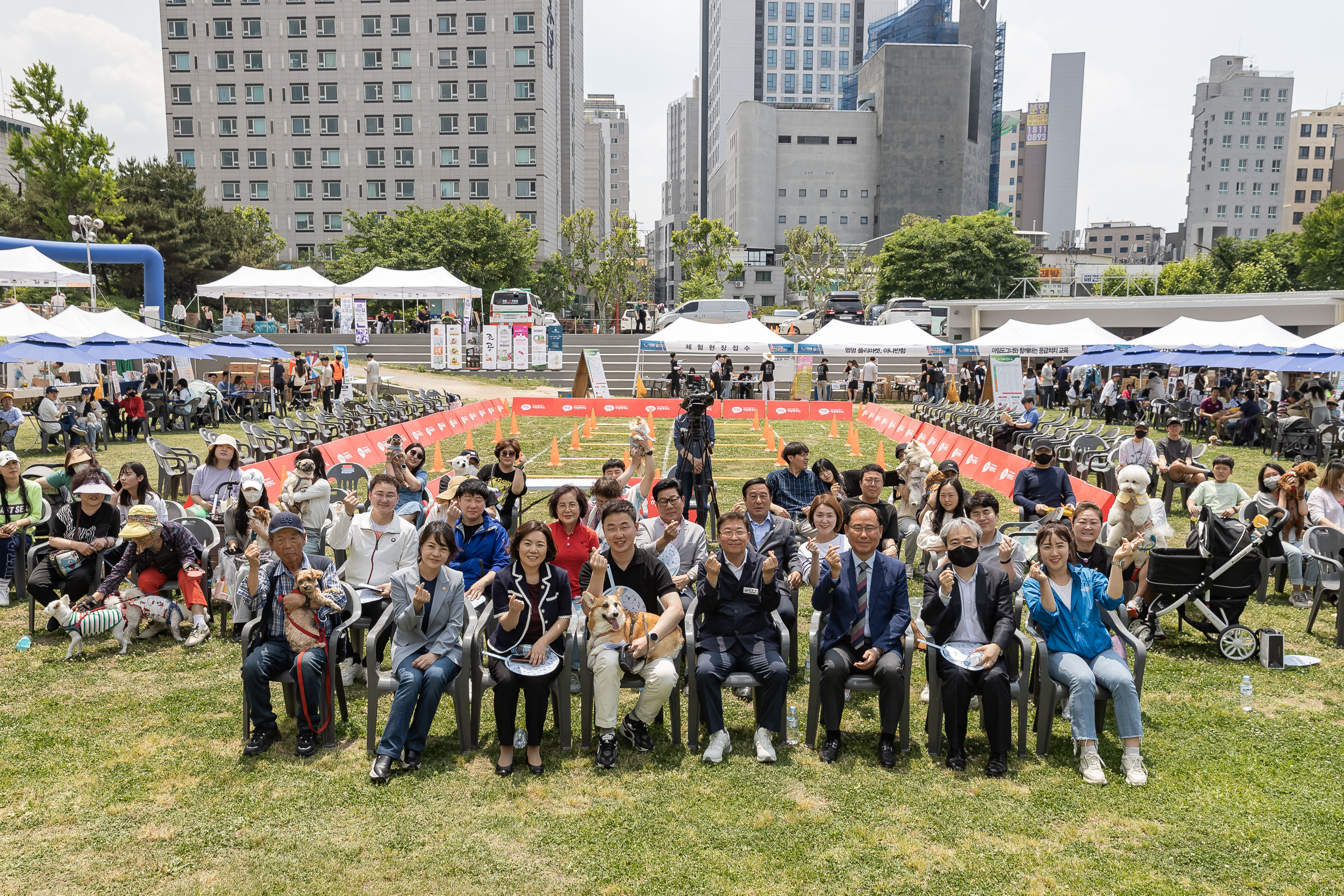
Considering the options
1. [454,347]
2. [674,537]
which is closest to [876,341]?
[454,347]

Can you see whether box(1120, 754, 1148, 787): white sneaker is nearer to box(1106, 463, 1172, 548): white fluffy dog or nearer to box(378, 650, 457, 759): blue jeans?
box(1106, 463, 1172, 548): white fluffy dog

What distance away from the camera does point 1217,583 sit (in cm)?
716

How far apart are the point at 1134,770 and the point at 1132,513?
2.63 metres

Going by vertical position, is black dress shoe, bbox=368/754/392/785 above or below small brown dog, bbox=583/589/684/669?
below

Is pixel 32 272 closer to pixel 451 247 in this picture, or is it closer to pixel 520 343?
pixel 520 343

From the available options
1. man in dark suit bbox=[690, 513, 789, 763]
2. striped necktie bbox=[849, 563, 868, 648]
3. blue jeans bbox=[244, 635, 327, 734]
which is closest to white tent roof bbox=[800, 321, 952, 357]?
striped necktie bbox=[849, 563, 868, 648]

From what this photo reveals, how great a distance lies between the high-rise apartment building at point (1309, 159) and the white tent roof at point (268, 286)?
4980 inches

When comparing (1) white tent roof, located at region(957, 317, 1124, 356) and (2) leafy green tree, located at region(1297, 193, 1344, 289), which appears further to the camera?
(2) leafy green tree, located at region(1297, 193, 1344, 289)

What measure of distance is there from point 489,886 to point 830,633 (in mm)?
2541

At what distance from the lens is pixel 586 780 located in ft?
17.3

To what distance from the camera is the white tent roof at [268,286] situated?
1237 inches

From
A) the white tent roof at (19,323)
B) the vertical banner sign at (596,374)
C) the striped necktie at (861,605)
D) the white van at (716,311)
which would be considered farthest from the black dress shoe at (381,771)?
the white van at (716,311)

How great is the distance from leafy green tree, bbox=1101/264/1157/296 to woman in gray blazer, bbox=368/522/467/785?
85339mm

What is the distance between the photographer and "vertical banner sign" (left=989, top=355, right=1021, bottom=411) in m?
26.7
